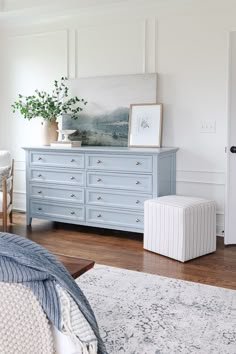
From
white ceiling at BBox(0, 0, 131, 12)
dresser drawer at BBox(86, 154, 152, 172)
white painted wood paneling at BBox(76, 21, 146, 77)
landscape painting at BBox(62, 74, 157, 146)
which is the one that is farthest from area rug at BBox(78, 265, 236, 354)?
white ceiling at BBox(0, 0, 131, 12)

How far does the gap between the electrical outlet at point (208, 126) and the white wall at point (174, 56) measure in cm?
4

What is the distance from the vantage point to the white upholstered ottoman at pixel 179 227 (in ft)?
12.2

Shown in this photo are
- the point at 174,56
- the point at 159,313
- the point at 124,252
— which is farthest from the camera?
the point at 174,56

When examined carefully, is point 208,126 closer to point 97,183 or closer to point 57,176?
point 97,183

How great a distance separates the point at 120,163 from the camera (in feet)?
14.5

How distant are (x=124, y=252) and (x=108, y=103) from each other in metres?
1.86

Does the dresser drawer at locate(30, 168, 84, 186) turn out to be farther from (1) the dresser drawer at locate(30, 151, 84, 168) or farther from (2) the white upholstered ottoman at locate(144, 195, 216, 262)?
(2) the white upholstered ottoman at locate(144, 195, 216, 262)

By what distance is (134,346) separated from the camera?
231cm

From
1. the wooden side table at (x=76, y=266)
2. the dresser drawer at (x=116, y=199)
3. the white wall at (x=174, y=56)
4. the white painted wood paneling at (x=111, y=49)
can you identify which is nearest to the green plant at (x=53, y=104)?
the white wall at (x=174, y=56)

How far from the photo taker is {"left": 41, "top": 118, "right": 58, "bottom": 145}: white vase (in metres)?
5.14

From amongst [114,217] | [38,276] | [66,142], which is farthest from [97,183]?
[38,276]

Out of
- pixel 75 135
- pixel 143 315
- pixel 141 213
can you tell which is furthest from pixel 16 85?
pixel 143 315

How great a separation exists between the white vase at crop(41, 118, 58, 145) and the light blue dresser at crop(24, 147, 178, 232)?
27cm

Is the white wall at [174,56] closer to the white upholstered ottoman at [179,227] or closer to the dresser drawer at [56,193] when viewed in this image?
the white upholstered ottoman at [179,227]
